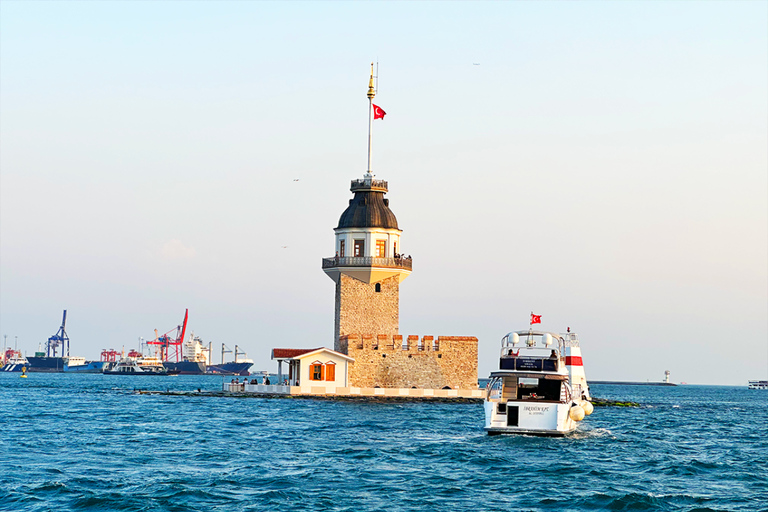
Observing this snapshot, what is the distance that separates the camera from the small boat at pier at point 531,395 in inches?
1444

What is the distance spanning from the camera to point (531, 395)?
38531 millimetres

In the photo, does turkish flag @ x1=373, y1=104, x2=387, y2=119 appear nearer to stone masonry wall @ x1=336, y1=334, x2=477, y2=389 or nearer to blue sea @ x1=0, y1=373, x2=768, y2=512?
stone masonry wall @ x1=336, y1=334, x2=477, y2=389

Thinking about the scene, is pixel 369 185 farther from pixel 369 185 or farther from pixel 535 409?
pixel 535 409

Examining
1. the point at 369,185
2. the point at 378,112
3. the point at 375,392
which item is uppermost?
the point at 378,112

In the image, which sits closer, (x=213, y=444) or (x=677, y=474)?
(x=677, y=474)

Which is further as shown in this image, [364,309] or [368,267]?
[364,309]

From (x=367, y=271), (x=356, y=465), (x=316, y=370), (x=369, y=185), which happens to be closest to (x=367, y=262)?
(x=367, y=271)

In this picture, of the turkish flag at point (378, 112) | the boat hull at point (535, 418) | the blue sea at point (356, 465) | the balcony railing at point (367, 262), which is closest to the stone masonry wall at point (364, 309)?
the balcony railing at point (367, 262)

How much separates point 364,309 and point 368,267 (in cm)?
294

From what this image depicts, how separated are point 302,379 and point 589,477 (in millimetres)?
37082

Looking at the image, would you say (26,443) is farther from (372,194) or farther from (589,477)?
(372,194)

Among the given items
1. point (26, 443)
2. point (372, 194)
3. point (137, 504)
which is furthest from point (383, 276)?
point (137, 504)

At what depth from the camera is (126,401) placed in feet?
214

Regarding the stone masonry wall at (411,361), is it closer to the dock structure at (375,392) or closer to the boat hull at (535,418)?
the dock structure at (375,392)
